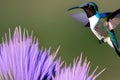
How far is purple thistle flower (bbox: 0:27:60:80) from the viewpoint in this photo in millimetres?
734

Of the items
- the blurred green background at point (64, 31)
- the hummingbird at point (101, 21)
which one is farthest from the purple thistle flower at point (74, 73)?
the blurred green background at point (64, 31)

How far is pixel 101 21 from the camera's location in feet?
2.88

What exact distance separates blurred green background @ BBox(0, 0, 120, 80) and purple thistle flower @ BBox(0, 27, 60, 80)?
1.97 feet

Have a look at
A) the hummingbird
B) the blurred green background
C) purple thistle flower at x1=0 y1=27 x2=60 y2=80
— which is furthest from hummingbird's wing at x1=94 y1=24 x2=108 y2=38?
the blurred green background

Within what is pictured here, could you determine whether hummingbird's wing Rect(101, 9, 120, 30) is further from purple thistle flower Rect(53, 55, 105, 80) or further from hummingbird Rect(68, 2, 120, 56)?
purple thistle flower Rect(53, 55, 105, 80)

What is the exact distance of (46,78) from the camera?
30.0 inches

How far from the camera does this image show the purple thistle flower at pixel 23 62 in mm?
734

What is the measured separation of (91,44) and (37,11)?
44 cm

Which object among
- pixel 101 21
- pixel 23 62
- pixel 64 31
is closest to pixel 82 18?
pixel 101 21

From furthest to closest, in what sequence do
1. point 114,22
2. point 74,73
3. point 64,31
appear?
point 64,31 < point 114,22 < point 74,73

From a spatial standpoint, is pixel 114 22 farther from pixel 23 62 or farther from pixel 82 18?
pixel 23 62

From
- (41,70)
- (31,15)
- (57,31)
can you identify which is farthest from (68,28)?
(41,70)

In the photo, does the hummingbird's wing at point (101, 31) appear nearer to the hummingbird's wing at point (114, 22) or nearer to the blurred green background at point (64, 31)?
the hummingbird's wing at point (114, 22)

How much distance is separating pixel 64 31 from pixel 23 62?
0.95 m
